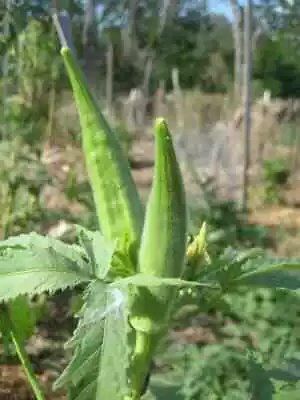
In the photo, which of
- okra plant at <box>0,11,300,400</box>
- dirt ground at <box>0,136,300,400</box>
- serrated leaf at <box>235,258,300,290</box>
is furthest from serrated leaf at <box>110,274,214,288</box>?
dirt ground at <box>0,136,300,400</box>

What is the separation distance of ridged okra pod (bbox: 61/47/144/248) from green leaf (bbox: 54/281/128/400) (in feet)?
0.54

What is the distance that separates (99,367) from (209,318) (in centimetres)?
304

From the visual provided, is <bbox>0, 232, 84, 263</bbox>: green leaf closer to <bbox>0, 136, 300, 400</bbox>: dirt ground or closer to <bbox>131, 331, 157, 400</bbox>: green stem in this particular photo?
<bbox>131, 331, 157, 400</bbox>: green stem

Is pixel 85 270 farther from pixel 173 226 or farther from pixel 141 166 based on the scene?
pixel 141 166

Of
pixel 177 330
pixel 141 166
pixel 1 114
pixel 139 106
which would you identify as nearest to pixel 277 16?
pixel 141 166

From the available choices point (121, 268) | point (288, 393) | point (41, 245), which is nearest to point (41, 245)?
point (41, 245)

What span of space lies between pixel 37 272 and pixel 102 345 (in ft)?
0.40

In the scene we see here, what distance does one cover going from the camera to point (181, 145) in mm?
6543

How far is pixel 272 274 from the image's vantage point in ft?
3.49

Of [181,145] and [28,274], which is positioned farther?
[181,145]

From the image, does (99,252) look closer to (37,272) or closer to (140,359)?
(37,272)

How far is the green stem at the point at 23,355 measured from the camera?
1.13 m

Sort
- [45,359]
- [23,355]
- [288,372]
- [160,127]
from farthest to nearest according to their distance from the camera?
[45,359] < [288,372] < [23,355] < [160,127]

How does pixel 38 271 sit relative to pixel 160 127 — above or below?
below
